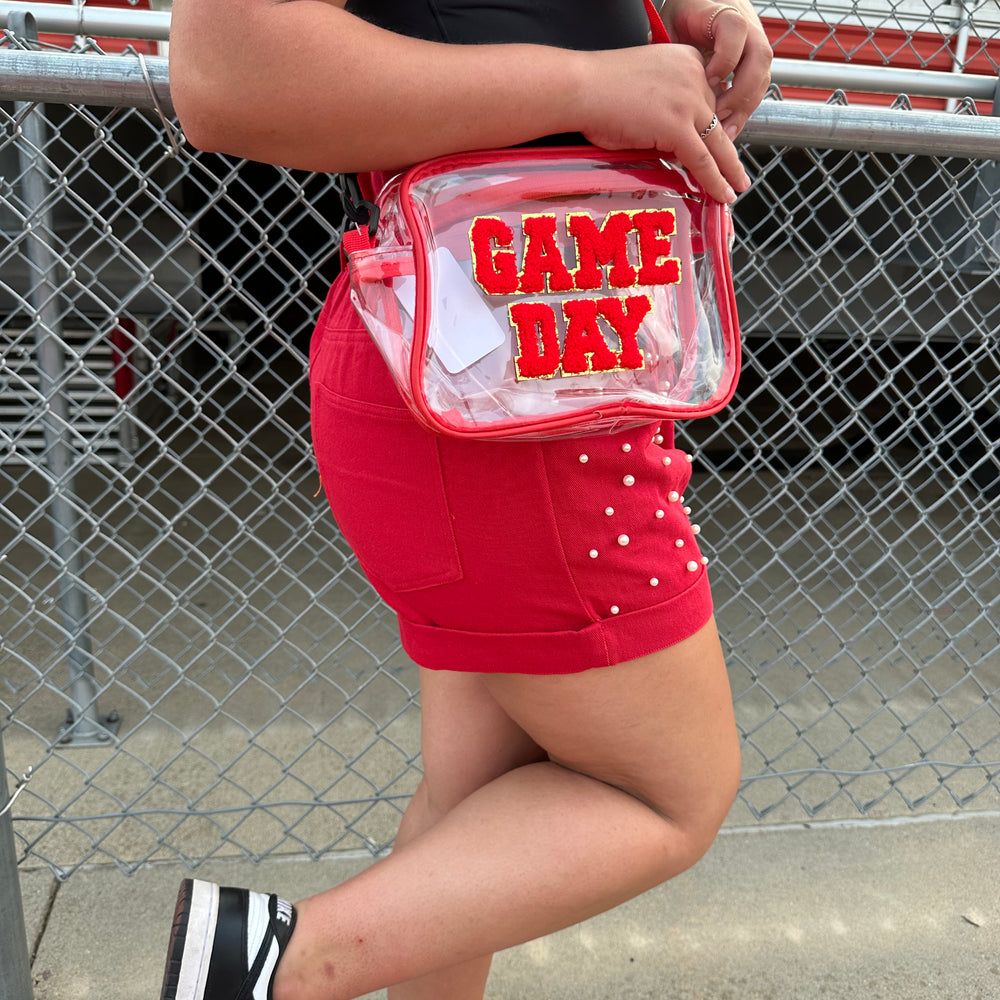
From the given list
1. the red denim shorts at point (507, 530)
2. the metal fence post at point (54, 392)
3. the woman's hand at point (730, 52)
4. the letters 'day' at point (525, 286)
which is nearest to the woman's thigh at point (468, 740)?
the red denim shorts at point (507, 530)

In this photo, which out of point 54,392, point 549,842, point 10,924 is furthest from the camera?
point 54,392

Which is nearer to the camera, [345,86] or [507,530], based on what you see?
[345,86]

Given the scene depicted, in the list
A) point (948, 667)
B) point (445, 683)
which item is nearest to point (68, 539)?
point (445, 683)

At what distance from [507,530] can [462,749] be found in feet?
1.41

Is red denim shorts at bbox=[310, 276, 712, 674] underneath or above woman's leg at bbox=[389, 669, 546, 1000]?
above

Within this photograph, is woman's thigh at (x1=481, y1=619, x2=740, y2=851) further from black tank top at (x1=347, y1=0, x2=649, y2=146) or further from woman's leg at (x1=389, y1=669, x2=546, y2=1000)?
black tank top at (x1=347, y1=0, x2=649, y2=146)

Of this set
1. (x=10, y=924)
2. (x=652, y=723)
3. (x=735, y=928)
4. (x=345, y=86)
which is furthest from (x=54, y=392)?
(x=735, y=928)

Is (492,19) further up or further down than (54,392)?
further up

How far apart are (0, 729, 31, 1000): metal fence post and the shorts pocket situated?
713mm

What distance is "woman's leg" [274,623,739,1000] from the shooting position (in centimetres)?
90

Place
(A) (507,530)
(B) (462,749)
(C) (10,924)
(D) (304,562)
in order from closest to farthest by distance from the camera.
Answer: (A) (507,530) → (B) (462,749) → (C) (10,924) → (D) (304,562)

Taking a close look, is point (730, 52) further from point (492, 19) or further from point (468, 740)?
point (468, 740)

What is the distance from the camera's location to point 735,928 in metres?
1.74

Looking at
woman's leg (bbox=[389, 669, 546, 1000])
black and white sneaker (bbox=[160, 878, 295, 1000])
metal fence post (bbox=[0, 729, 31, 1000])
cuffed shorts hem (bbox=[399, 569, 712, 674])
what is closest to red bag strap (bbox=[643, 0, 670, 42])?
cuffed shorts hem (bbox=[399, 569, 712, 674])
